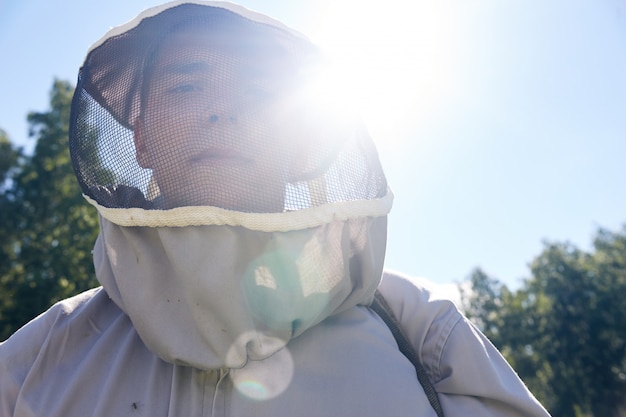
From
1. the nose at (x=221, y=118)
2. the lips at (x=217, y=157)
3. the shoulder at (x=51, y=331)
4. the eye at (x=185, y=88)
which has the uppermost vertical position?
the eye at (x=185, y=88)

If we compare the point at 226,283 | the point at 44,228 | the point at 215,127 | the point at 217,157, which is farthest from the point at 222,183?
the point at 44,228

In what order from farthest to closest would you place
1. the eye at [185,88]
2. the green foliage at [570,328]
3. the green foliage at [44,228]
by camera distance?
1. the green foliage at [570,328]
2. the green foliage at [44,228]
3. the eye at [185,88]

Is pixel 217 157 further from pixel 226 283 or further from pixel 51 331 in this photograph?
pixel 51 331

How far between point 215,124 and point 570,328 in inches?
Result: 1551

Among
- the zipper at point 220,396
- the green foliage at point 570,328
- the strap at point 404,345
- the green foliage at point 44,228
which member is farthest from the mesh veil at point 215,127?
the green foliage at point 570,328

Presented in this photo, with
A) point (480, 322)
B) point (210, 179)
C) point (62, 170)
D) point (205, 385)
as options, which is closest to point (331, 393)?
point (205, 385)

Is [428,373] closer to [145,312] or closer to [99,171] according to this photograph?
[145,312]

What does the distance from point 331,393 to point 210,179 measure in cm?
92

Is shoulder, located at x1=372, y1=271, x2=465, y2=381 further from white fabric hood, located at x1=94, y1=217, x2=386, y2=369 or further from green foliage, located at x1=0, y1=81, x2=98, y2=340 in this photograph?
green foliage, located at x1=0, y1=81, x2=98, y2=340

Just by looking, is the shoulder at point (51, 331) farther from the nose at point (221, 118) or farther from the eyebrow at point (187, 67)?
the eyebrow at point (187, 67)

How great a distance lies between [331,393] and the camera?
174cm

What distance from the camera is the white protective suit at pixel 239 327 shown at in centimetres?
171

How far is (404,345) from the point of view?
203 centimetres

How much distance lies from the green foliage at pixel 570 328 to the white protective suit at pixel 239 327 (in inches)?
1520
